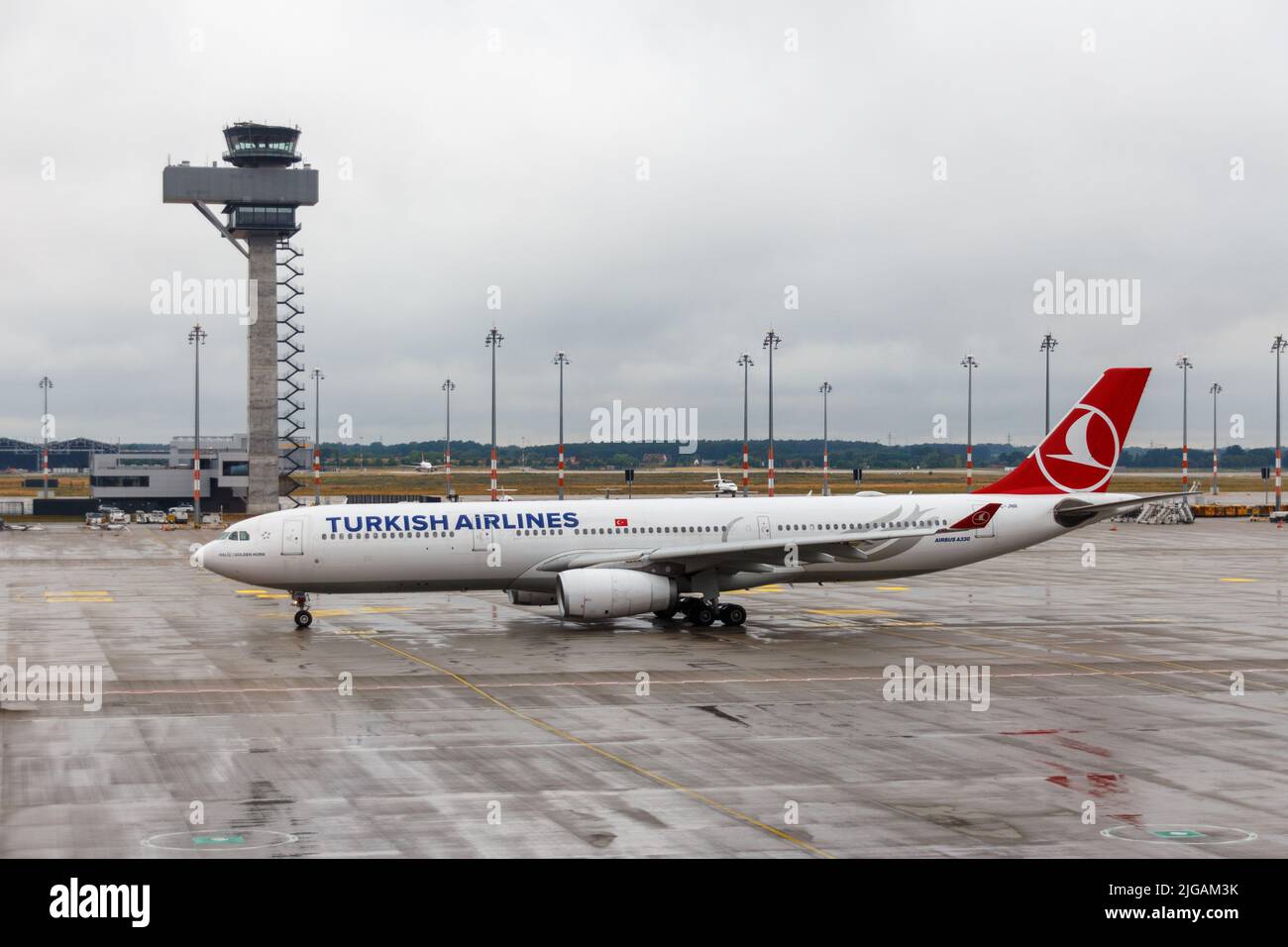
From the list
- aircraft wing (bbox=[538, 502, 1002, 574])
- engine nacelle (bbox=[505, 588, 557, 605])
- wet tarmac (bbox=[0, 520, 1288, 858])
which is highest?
aircraft wing (bbox=[538, 502, 1002, 574])

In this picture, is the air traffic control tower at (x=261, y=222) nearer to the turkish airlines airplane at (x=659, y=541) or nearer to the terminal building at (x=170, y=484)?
the terminal building at (x=170, y=484)

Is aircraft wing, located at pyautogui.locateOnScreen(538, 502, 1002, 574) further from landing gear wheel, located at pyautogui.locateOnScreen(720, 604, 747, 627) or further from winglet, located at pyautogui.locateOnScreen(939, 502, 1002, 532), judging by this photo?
landing gear wheel, located at pyautogui.locateOnScreen(720, 604, 747, 627)

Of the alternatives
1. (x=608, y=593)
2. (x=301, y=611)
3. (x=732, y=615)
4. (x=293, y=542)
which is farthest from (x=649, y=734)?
(x=301, y=611)

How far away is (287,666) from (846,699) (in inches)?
553

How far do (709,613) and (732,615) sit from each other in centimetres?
72

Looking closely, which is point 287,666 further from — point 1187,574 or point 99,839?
point 1187,574

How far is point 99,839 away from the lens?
675 inches

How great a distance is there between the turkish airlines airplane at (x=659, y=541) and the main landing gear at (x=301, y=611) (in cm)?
7

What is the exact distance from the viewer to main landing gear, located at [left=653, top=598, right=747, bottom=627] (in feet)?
133

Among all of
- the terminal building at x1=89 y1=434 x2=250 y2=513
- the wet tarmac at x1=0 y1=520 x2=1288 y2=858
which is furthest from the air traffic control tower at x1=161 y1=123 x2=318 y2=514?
the wet tarmac at x1=0 y1=520 x2=1288 y2=858

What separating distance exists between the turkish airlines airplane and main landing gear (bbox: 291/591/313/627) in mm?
68

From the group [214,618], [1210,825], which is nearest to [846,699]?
[1210,825]

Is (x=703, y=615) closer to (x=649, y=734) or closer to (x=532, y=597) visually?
(x=532, y=597)
